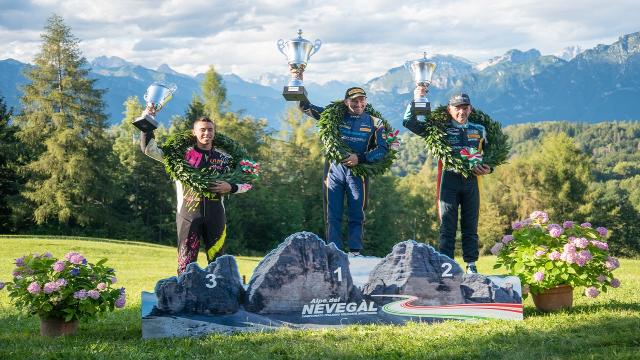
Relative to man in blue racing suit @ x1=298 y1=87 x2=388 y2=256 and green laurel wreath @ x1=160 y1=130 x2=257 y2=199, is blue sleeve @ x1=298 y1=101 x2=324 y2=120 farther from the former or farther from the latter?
green laurel wreath @ x1=160 y1=130 x2=257 y2=199

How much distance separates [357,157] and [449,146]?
1.08 m

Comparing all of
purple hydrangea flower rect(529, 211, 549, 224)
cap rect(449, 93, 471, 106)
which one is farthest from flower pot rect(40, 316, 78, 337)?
purple hydrangea flower rect(529, 211, 549, 224)

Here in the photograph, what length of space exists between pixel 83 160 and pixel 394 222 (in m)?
21.4

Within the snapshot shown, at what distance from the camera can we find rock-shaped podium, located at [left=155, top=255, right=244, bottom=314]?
636 centimetres

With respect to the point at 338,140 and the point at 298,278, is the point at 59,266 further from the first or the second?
the point at 338,140

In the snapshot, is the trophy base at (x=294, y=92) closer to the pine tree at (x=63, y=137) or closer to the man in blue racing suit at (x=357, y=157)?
the man in blue racing suit at (x=357, y=157)

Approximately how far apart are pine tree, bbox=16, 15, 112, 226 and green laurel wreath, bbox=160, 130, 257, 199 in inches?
1260

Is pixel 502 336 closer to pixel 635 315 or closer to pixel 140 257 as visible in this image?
pixel 635 315

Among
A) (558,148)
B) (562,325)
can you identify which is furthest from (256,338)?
(558,148)

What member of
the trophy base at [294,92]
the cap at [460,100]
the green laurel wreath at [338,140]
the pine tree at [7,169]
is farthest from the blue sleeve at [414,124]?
the pine tree at [7,169]

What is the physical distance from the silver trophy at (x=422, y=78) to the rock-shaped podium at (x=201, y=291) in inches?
110

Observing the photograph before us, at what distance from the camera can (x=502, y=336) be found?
612cm

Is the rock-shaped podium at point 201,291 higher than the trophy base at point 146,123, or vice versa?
the trophy base at point 146,123

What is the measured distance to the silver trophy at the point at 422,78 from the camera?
7.45 m
